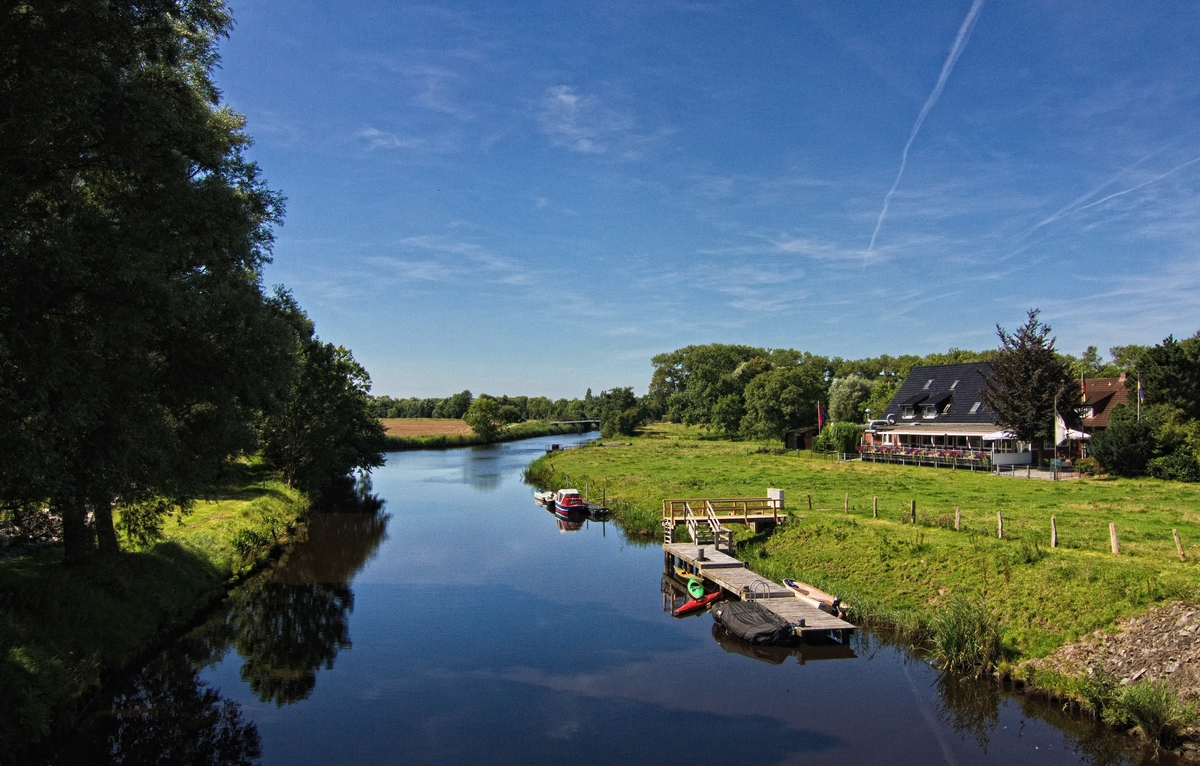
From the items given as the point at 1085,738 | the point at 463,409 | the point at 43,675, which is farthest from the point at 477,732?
the point at 463,409

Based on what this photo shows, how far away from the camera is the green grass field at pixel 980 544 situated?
16469mm

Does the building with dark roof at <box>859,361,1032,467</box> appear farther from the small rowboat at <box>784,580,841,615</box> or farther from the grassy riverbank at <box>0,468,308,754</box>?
the grassy riverbank at <box>0,468,308,754</box>

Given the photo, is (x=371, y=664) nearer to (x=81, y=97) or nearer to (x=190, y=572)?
(x=190, y=572)

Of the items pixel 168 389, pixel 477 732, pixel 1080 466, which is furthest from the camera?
pixel 1080 466

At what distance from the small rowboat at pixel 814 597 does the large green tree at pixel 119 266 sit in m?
15.6

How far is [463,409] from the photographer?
184 meters

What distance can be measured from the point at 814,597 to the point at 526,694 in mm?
9168

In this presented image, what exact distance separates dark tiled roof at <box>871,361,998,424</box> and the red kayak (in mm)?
36351

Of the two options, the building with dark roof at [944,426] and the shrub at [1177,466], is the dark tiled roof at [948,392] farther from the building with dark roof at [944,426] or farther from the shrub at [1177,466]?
the shrub at [1177,466]

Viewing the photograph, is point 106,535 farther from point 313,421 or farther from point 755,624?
point 313,421

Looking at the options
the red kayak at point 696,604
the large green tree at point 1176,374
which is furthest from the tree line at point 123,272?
the large green tree at point 1176,374

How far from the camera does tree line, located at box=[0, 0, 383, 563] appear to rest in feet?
39.1

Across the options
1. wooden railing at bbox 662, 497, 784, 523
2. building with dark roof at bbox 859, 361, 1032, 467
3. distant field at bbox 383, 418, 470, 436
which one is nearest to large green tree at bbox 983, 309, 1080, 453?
building with dark roof at bbox 859, 361, 1032, 467

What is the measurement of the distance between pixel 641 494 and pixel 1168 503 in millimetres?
24091
